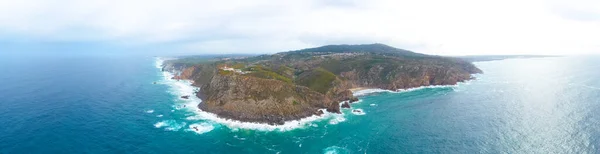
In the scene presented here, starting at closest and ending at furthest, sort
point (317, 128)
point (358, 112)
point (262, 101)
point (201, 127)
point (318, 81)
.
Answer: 1. point (201, 127)
2. point (317, 128)
3. point (262, 101)
4. point (358, 112)
5. point (318, 81)

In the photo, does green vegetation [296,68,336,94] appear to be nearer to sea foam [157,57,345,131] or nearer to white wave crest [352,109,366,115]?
white wave crest [352,109,366,115]

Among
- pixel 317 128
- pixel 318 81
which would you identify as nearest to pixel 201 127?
pixel 317 128

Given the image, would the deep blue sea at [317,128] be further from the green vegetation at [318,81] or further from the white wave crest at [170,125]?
the green vegetation at [318,81]

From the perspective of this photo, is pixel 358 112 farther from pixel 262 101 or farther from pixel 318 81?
pixel 262 101

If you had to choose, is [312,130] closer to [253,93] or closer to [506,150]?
[253,93]

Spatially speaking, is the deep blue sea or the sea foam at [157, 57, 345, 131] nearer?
the deep blue sea

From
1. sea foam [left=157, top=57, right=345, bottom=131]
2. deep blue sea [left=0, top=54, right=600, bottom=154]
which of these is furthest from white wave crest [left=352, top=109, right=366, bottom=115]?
sea foam [left=157, top=57, right=345, bottom=131]

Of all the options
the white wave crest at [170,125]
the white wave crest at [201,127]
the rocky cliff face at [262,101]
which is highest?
the rocky cliff face at [262,101]

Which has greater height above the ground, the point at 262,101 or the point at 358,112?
the point at 262,101

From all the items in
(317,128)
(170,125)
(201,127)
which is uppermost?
(170,125)

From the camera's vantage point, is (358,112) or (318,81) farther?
(318,81)

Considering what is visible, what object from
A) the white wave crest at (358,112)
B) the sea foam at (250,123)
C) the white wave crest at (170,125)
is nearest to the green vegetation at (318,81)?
the white wave crest at (358,112)
